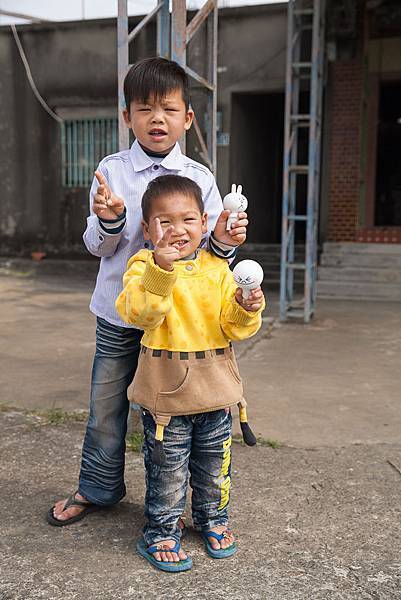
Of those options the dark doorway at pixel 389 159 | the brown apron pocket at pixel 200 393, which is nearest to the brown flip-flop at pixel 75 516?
the brown apron pocket at pixel 200 393

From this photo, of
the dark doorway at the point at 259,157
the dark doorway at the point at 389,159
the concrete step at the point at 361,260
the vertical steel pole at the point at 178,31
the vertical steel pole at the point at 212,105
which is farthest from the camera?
the dark doorway at the point at 259,157

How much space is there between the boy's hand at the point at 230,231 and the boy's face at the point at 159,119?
37cm

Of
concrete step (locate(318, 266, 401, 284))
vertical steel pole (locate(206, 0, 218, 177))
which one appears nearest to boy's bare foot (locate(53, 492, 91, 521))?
vertical steel pole (locate(206, 0, 218, 177))

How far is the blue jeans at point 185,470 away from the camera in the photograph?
2.18m

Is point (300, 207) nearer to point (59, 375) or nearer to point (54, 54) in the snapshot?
point (54, 54)

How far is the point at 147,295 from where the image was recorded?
1914mm

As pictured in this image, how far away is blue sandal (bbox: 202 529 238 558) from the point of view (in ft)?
7.43

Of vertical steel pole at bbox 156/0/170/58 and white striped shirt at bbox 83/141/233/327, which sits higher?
vertical steel pole at bbox 156/0/170/58

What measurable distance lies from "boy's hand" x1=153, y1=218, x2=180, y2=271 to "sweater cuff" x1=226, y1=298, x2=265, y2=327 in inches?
11.9

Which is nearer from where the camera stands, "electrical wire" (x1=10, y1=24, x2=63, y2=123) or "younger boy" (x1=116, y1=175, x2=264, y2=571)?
"younger boy" (x1=116, y1=175, x2=264, y2=571)

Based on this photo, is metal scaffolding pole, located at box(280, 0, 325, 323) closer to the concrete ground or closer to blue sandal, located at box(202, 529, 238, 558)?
the concrete ground

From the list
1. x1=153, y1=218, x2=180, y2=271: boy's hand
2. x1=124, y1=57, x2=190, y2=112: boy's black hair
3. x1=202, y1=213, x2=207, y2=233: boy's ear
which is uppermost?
x1=124, y1=57, x2=190, y2=112: boy's black hair

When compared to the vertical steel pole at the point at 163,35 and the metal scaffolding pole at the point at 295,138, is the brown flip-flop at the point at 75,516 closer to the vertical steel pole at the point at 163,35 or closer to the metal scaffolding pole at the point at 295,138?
the vertical steel pole at the point at 163,35

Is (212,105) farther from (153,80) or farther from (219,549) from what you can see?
(219,549)
